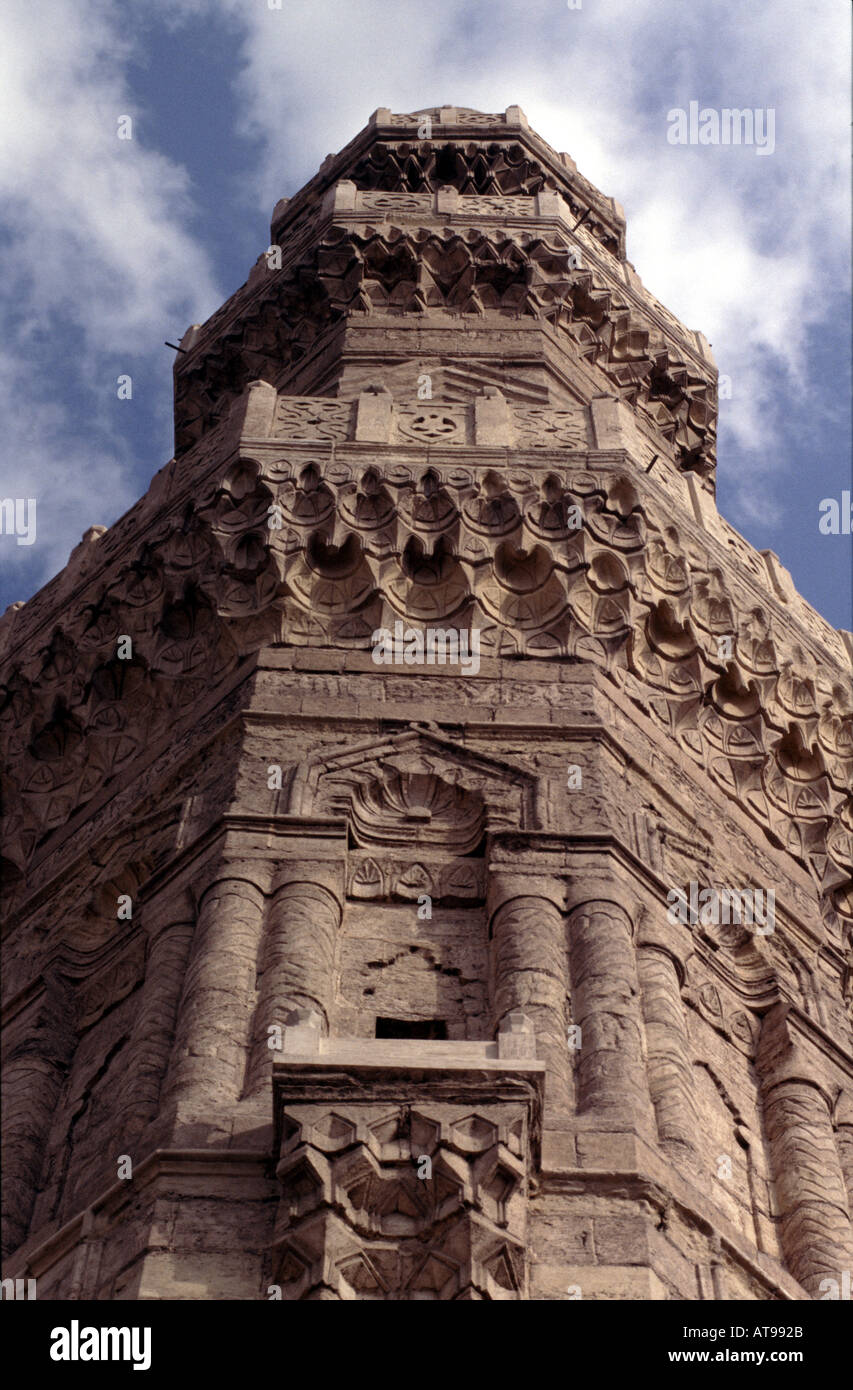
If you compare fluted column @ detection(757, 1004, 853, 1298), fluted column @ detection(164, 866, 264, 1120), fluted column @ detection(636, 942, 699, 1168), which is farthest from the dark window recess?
fluted column @ detection(757, 1004, 853, 1298)

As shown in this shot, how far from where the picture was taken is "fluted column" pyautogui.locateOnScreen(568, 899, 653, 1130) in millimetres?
9102

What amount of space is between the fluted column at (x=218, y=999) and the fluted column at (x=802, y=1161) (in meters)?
2.62

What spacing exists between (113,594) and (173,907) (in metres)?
3.33

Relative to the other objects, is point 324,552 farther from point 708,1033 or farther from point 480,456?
point 708,1033

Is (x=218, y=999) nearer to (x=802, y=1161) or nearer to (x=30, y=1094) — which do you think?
(x=30, y=1094)

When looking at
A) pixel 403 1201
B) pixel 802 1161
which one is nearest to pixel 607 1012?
pixel 802 1161

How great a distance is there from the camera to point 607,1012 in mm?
9570

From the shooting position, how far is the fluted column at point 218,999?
9.15 metres

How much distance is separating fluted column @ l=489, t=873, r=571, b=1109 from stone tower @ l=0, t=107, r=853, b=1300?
21mm

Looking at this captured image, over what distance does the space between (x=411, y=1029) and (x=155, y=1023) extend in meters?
1.17

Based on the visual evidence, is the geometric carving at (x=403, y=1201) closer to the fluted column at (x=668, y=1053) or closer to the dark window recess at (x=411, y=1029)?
the fluted column at (x=668, y=1053)

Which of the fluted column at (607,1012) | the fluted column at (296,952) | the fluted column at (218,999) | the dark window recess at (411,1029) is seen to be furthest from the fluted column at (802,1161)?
the fluted column at (218,999)

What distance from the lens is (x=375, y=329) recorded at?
640 inches
